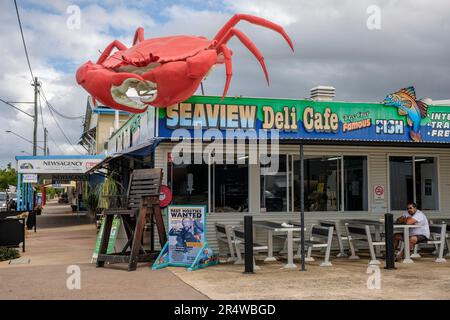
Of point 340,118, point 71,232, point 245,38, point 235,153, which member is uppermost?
point 245,38

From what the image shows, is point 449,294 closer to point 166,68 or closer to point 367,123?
point 367,123

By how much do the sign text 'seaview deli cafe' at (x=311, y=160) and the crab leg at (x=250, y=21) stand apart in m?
1.49

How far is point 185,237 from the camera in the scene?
1059 cm

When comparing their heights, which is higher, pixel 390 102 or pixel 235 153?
pixel 390 102

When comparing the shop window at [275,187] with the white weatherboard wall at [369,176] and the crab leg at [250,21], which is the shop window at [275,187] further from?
the crab leg at [250,21]

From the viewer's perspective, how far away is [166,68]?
36.3 feet

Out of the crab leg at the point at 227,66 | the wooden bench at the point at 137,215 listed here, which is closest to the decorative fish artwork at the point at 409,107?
the crab leg at the point at 227,66

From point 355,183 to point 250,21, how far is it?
5090 millimetres

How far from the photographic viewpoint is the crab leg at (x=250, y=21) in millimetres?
11977

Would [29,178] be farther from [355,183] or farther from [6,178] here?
[6,178]

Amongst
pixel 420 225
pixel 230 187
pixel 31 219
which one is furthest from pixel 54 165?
pixel 420 225

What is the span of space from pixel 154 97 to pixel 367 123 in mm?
5369
